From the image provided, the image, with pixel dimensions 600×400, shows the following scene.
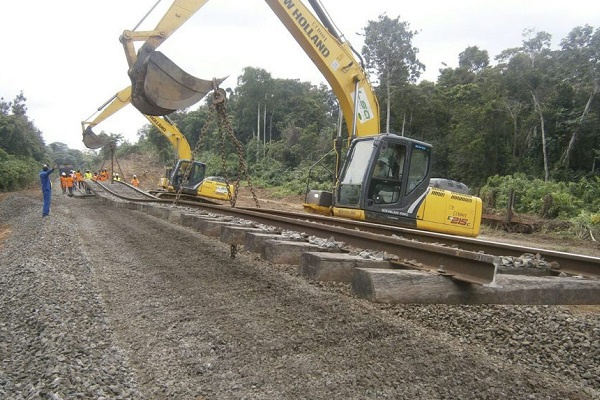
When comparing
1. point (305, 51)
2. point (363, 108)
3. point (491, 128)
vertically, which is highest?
point (491, 128)

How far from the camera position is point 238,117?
5125 cm

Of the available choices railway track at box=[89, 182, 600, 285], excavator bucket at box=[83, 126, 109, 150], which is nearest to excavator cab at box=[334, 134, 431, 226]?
railway track at box=[89, 182, 600, 285]

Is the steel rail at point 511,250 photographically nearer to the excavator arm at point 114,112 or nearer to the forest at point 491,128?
the forest at point 491,128

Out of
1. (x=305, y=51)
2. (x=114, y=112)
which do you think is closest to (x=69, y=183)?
(x=114, y=112)

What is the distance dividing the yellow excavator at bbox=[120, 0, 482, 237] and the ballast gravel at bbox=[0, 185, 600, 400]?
2862 mm

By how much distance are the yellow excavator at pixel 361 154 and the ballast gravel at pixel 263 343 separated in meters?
2.86

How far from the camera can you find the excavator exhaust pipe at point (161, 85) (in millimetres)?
6176

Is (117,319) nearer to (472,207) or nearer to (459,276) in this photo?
(459,276)

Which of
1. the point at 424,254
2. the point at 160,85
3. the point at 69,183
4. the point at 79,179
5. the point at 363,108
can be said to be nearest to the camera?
the point at 424,254

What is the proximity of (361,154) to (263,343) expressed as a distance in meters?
5.51

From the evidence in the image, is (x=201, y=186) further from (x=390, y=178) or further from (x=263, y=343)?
(x=263, y=343)

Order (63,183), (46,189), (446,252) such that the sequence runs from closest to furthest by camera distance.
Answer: (446,252) → (46,189) → (63,183)

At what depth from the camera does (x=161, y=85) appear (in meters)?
6.31

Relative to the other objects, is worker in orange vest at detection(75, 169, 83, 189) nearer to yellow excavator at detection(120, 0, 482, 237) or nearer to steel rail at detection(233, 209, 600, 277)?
yellow excavator at detection(120, 0, 482, 237)
